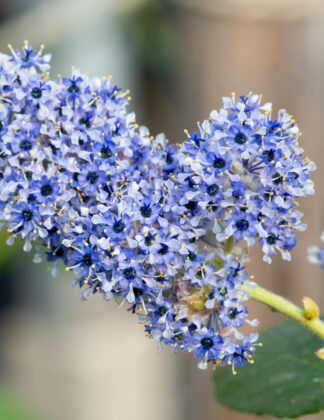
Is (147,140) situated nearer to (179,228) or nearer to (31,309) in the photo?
(179,228)

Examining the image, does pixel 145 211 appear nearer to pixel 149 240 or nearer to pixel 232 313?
pixel 149 240

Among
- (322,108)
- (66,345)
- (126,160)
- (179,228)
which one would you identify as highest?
(322,108)

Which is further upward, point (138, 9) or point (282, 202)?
point (138, 9)

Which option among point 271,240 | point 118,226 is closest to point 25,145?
point 118,226

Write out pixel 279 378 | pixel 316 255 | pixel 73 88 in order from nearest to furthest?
1. pixel 73 88
2. pixel 279 378
3. pixel 316 255

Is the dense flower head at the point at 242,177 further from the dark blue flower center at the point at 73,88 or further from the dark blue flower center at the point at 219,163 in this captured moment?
the dark blue flower center at the point at 73,88

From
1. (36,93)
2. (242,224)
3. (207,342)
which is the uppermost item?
(36,93)

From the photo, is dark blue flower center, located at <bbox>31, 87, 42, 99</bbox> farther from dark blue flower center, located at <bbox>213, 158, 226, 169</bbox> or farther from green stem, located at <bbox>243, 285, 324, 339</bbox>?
green stem, located at <bbox>243, 285, 324, 339</bbox>

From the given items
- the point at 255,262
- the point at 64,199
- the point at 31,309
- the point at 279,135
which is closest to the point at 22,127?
the point at 64,199
